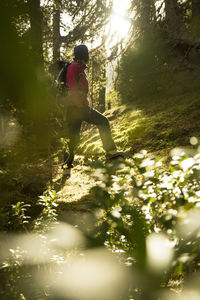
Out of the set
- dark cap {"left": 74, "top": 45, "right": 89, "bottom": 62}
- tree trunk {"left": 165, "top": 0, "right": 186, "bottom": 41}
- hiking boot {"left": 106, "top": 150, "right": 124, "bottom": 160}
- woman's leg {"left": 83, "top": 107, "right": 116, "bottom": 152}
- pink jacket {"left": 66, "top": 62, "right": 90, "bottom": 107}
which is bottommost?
hiking boot {"left": 106, "top": 150, "right": 124, "bottom": 160}

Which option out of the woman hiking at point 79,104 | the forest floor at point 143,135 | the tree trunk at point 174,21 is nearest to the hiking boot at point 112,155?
the woman hiking at point 79,104

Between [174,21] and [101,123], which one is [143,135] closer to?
[101,123]

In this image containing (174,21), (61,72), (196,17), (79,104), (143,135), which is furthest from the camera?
(196,17)

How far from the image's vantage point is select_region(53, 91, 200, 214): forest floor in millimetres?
4723

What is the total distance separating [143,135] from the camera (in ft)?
21.4

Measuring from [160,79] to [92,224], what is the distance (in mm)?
7619

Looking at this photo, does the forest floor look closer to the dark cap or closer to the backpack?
the backpack

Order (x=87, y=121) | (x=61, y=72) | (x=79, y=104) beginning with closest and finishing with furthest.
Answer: (x=61, y=72) → (x=79, y=104) → (x=87, y=121)

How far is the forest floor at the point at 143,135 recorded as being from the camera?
4723 mm

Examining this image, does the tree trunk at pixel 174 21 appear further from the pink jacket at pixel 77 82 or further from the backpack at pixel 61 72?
the backpack at pixel 61 72

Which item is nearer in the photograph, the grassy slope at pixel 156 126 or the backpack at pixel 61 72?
the backpack at pixel 61 72

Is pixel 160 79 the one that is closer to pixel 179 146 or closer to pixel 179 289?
pixel 179 146

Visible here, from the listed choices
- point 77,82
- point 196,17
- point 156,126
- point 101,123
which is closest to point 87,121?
point 101,123

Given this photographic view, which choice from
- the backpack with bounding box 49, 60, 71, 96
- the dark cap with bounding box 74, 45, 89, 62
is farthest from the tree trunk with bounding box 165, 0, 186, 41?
the backpack with bounding box 49, 60, 71, 96
